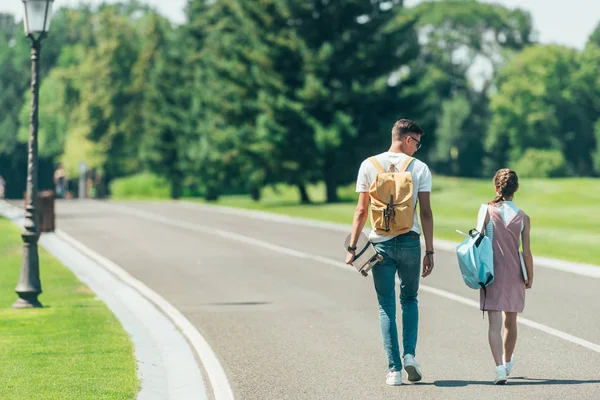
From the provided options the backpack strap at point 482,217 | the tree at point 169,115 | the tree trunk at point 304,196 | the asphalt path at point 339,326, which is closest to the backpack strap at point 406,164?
the backpack strap at point 482,217

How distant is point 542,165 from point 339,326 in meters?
72.0

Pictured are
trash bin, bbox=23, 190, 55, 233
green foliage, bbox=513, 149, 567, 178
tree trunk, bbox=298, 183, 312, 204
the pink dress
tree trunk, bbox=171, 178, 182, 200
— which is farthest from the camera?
green foliage, bbox=513, 149, 567, 178

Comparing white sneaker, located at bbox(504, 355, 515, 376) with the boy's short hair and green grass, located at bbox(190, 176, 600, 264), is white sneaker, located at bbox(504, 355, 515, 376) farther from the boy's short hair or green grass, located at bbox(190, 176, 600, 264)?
green grass, located at bbox(190, 176, 600, 264)

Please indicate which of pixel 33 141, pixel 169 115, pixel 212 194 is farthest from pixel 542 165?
pixel 33 141

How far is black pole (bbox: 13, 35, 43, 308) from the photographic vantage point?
1388 centimetres

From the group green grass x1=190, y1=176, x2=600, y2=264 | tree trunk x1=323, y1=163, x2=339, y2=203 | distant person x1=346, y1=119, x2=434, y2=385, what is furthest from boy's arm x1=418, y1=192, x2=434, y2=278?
tree trunk x1=323, y1=163, x2=339, y2=203

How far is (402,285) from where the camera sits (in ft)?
27.6

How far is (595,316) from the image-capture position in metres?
12.4

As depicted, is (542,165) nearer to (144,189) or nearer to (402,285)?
(144,189)

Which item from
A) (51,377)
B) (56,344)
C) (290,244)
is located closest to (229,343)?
(56,344)

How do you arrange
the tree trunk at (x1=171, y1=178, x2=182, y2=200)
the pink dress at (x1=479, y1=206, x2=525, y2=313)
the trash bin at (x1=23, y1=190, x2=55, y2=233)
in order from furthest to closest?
the tree trunk at (x1=171, y1=178, x2=182, y2=200) → the trash bin at (x1=23, y1=190, x2=55, y2=233) → the pink dress at (x1=479, y1=206, x2=525, y2=313)

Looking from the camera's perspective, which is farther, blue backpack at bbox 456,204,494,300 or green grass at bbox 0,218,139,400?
blue backpack at bbox 456,204,494,300

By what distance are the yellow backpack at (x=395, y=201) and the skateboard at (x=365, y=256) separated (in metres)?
0.19

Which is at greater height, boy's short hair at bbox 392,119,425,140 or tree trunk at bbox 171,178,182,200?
boy's short hair at bbox 392,119,425,140
